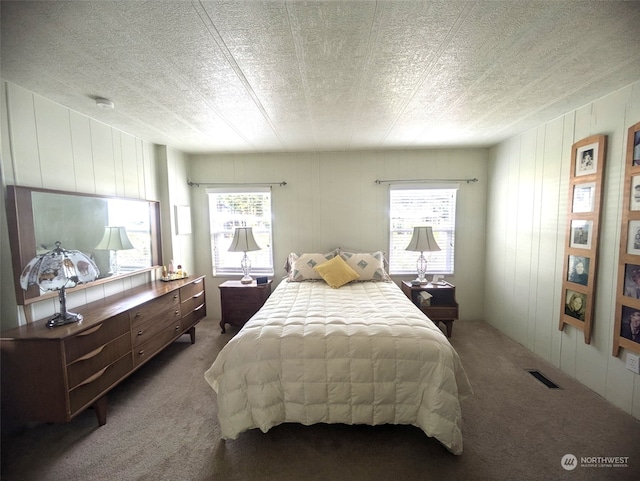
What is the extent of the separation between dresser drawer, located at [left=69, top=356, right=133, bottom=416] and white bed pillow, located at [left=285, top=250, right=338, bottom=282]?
69.0 inches

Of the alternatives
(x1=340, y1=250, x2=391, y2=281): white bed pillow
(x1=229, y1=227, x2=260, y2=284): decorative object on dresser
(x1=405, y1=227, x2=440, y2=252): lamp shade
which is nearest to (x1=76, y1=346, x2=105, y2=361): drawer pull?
(x1=229, y1=227, x2=260, y2=284): decorative object on dresser

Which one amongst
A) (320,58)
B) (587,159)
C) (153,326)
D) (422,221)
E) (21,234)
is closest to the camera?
(320,58)

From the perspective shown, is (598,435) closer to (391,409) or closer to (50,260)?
(391,409)

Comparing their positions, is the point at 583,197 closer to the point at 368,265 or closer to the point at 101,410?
the point at 368,265

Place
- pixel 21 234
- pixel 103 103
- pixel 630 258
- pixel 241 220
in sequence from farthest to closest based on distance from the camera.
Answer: pixel 241 220 < pixel 103 103 < pixel 630 258 < pixel 21 234

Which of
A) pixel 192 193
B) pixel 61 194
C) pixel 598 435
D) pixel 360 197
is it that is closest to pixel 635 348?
pixel 598 435

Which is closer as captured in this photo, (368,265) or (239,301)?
(368,265)

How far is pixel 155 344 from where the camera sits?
2.39 metres

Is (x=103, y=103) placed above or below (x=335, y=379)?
above

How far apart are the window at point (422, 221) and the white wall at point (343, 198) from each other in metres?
0.11

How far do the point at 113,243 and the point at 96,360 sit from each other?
118 centimetres

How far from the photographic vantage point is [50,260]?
5.53ft

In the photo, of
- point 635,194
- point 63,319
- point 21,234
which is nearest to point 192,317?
point 63,319

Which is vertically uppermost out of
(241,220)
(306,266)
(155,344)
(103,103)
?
(103,103)
